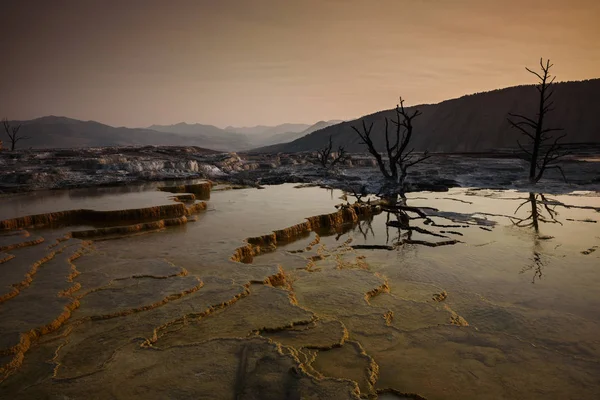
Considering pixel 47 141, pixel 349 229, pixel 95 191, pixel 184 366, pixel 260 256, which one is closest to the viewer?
pixel 184 366

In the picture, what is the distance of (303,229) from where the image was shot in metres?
7.86

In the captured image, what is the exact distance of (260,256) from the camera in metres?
6.14

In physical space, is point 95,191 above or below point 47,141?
below

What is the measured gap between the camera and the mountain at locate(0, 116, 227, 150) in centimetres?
10906

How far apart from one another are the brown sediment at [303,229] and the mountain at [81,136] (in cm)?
11218

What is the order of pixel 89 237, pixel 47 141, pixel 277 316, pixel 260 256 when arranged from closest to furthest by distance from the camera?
1. pixel 277 316
2. pixel 260 256
3. pixel 89 237
4. pixel 47 141

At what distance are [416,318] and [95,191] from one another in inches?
472

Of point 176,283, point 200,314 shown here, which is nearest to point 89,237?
point 176,283

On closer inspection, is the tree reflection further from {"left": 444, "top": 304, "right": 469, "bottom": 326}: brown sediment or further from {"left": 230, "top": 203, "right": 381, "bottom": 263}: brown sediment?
{"left": 230, "top": 203, "right": 381, "bottom": 263}: brown sediment

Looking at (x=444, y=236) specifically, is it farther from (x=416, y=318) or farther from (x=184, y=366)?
(x=184, y=366)

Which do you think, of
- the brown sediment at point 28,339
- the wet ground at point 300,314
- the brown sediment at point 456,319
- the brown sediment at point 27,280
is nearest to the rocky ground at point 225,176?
the wet ground at point 300,314

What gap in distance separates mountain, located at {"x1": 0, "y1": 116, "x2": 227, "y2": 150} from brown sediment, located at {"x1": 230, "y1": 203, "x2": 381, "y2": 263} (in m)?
112

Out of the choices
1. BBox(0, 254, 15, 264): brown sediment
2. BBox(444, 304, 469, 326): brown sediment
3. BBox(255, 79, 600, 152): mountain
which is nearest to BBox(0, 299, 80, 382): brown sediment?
BBox(0, 254, 15, 264): brown sediment

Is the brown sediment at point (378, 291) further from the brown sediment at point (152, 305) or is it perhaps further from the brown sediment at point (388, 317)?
the brown sediment at point (152, 305)
